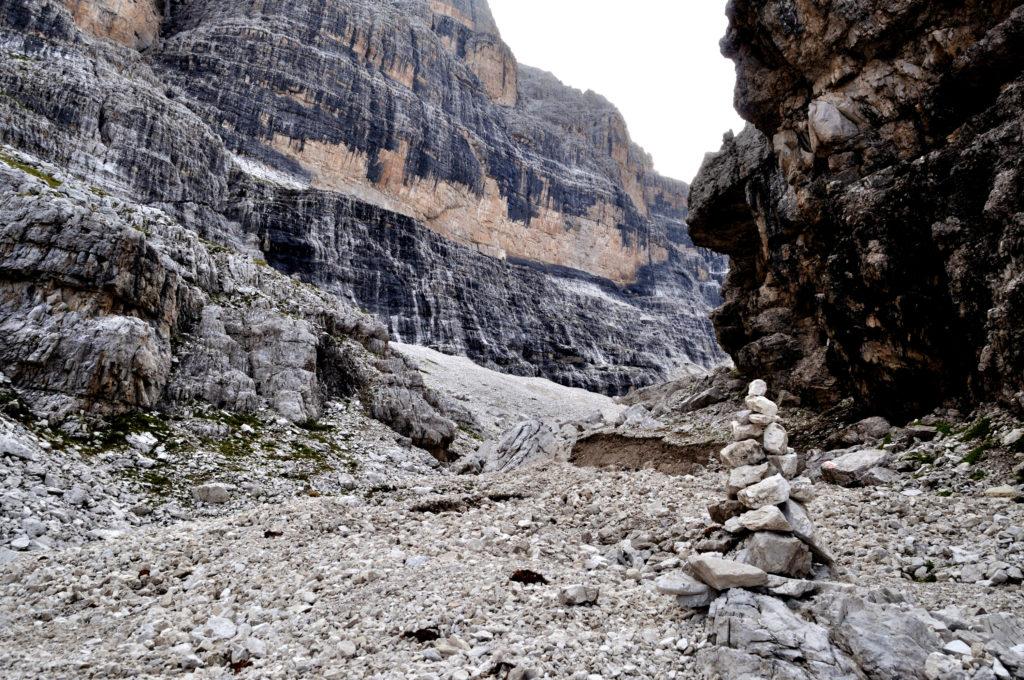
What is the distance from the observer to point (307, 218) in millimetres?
88500

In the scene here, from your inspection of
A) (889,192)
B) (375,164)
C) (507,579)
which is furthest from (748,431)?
(375,164)

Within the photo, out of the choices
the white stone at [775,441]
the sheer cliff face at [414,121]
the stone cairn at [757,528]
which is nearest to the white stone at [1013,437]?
the stone cairn at [757,528]

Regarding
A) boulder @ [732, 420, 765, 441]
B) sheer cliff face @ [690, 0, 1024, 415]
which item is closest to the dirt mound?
sheer cliff face @ [690, 0, 1024, 415]

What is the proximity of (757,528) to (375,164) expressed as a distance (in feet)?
386

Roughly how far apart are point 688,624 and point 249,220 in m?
83.9

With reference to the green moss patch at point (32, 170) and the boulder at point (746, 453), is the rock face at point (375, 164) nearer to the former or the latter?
the green moss patch at point (32, 170)

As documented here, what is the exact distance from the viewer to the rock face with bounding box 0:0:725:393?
226 ft

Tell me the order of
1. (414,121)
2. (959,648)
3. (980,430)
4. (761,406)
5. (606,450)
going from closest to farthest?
1. (959,648)
2. (761,406)
3. (980,430)
4. (606,450)
5. (414,121)

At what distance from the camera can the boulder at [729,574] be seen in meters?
7.04

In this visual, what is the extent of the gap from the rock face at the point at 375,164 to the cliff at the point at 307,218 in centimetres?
45

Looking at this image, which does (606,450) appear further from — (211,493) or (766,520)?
(766,520)

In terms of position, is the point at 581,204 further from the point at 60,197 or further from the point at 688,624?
the point at 688,624

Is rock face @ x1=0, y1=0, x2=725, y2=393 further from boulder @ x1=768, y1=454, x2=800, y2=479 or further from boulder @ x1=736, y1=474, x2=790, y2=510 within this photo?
boulder @ x1=736, y1=474, x2=790, y2=510

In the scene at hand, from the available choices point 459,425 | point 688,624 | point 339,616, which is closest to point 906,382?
point 688,624
